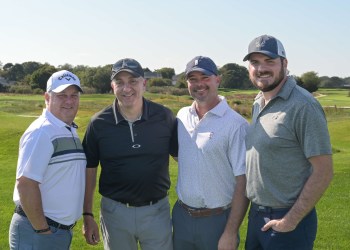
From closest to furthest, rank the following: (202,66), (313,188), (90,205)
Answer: (313,188) → (202,66) → (90,205)

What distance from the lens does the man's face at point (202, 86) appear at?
4.84 meters

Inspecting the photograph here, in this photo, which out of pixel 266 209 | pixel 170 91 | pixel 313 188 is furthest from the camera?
pixel 170 91

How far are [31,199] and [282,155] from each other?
2412 mm

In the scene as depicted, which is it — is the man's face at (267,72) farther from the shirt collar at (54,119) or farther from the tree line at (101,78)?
the tree line at (101,78)

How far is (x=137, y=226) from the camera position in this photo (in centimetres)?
509

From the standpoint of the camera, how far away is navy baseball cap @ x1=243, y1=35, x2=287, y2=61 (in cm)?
430

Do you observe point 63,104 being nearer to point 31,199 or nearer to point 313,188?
point 31,199

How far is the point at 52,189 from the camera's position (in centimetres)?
452

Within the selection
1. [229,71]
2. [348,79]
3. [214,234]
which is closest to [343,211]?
[214,234]

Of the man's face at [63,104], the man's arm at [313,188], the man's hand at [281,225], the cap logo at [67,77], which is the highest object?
the cap logo at [67,77]

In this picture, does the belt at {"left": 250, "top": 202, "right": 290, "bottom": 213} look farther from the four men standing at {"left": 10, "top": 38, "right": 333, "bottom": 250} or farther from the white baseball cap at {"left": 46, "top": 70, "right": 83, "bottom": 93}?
the white baseball cap at {"left": 46, "top": 70, "right": 83, "bottom": 93}

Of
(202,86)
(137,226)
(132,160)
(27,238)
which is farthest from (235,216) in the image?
(27,238)

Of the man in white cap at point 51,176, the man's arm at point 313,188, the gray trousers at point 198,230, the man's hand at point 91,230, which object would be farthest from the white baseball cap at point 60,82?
the man's arm at point 313,188

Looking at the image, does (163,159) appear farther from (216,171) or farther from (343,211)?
(343,211)
